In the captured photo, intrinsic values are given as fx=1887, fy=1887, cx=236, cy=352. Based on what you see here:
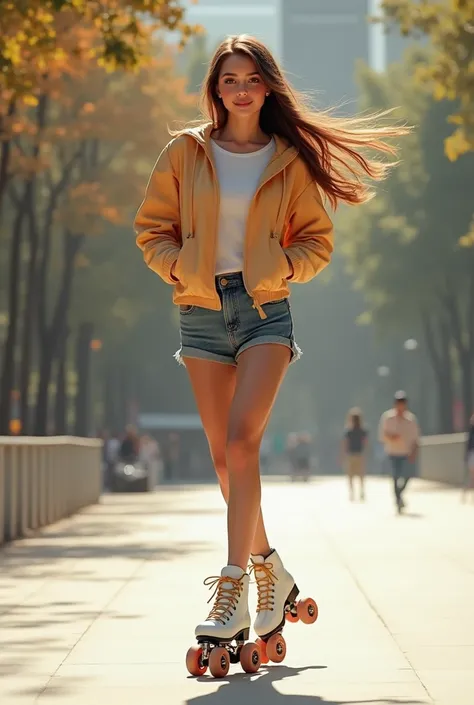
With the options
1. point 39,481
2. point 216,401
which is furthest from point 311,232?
point 39,481

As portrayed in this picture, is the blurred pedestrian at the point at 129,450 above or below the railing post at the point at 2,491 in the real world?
above

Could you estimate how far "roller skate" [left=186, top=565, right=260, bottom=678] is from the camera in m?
6.39

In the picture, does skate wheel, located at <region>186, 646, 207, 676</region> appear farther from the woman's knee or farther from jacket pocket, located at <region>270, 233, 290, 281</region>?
jacket pocket, located at <region>270, 233, 290, 281</region>

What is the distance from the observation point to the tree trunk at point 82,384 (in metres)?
48.1

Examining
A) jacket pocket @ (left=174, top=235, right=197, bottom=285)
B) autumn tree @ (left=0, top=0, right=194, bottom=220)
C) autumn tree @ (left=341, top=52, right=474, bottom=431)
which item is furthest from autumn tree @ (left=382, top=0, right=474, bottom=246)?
autumn tree @ (left=341, top=52, right=474, bottom=431)

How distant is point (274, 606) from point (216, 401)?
77 centimetres

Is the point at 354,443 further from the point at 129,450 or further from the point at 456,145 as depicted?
the point at 456,145

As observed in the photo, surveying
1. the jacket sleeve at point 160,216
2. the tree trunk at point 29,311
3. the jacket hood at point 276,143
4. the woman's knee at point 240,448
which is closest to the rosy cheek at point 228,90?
the jacket hood at point 276,143

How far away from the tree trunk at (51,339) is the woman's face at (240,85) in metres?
27.1

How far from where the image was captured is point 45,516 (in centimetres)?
2123

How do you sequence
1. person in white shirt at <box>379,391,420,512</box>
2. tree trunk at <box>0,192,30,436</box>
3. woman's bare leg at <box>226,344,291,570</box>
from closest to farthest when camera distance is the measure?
woman's bare leg at <box>226,344,291,570</box>, person in white shirt at <box>379,391,420,512</box>, tree trunk at <box>0,192,30,436</box>

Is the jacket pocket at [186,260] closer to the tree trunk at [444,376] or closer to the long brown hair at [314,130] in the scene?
the long brown hair at [314,130]

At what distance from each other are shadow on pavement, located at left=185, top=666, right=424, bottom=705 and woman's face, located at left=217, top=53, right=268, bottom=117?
2.04 meters

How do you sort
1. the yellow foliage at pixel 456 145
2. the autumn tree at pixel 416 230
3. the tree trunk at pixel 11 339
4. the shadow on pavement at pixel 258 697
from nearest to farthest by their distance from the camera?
the shadow on pavement at pixel 258 697
the yellow foliage at pixel 456 145
the tree trunk at pixel 11 339
the autumn tree at pixel 416 230
